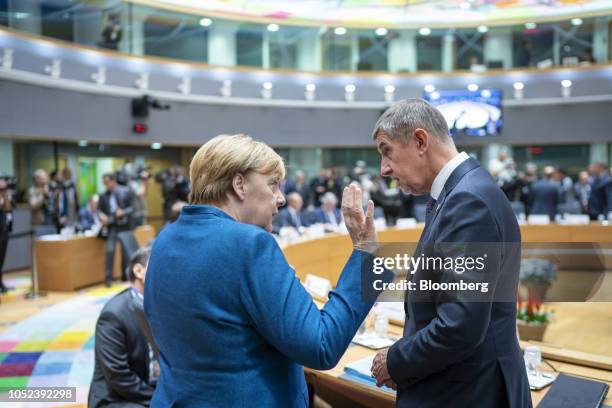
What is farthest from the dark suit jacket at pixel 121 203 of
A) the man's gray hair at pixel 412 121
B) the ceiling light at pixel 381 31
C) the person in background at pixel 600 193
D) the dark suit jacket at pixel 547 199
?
the ceiling light at pixel 381 31

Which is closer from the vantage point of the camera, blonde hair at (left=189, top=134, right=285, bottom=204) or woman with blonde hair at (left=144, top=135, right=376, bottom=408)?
woman with blonde hair at (left=144, top=135, right=376, bottom=408)

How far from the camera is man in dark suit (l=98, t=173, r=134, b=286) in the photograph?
7508 millimetres

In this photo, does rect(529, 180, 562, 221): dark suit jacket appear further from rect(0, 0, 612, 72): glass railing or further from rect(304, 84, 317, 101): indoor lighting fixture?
rect(304, 84, 317, 101): indoor lighting fixture

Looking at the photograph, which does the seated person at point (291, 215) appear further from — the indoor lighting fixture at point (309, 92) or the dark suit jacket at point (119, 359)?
the indoor lighting fixture at point (309, 92)

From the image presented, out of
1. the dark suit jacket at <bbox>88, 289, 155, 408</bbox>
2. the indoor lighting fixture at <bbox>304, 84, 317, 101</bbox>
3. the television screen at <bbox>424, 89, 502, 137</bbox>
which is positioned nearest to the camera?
the dark suit jacket at <bbox>88, 289, 155, 408</bbox>

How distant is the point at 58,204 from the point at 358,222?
7702 millimetres

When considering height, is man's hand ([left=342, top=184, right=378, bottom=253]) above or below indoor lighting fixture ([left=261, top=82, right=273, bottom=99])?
below

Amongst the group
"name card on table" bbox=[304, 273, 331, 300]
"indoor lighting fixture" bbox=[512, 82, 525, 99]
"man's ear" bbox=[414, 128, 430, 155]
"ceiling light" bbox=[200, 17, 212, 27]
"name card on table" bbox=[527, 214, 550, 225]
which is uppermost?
"ceiling light" bbox=[200, 17, 212, 27]

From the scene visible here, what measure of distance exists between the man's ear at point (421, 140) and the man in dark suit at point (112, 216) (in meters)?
6.82

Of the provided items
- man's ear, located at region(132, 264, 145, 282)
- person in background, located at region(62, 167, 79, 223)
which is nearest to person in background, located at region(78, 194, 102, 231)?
person in background, located at region(62, 167, 79, 223)

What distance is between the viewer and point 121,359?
2393 millimetres

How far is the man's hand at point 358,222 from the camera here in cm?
125

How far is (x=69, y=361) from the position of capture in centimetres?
430

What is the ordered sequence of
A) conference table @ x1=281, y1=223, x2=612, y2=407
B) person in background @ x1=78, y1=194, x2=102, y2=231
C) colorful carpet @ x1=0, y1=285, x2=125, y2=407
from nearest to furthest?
1. conference table @ x1=281, y1=223, x2=612, y2=407
2. colorful carpet @ x1=0, y1=285, x2=125, y2=407
3. person in background @ x1=78, y1=194, x2=102, y2=231
